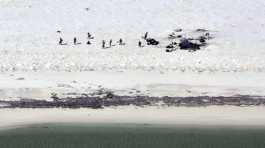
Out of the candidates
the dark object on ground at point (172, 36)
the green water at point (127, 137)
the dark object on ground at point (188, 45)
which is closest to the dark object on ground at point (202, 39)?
the dark object on ground at point (188, 45)

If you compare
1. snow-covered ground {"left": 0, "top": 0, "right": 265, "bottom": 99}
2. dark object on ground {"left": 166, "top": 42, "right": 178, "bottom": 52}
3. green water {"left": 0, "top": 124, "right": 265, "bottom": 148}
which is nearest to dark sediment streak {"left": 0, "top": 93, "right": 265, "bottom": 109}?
snow-covered ground {"left": 0, "top": 0, "right": 265, "bottom": 99}

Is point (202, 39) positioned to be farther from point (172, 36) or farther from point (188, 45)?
point (172, 36)

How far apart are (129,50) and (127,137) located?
998cm

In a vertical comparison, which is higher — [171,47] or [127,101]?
[171,47]

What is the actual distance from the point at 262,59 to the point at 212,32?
435cm

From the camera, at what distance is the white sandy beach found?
21.4 meters

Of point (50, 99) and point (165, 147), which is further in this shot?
point (50, 99)

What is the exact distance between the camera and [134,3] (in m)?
35.2

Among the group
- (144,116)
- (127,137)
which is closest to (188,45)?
(144,116)

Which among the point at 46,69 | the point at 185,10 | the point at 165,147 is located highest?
the point at 185,10

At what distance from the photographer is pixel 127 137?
20109 mm

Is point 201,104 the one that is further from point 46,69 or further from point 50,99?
point 46,69

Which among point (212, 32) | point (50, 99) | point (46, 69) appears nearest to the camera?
point (50, 99)

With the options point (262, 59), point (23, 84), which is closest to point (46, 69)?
point (23, 84)
